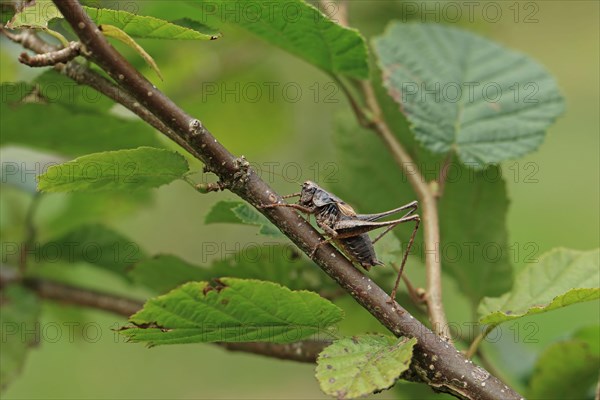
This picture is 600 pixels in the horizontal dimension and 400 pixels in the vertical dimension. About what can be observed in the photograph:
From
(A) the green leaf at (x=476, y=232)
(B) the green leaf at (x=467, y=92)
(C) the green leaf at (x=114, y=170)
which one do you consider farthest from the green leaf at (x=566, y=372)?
(C) the green leaf at (x=114, y=170)

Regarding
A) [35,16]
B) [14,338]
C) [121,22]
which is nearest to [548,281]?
[121,22]

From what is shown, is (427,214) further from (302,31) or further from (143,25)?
(143,25)

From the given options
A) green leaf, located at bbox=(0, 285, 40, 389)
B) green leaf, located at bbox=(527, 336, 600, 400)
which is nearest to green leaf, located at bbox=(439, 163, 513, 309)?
green leaf, located at bbox=(527, 336, 600, 400)

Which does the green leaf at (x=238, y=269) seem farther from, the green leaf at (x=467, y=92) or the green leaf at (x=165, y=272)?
the green leaf at (x=467, y=92)

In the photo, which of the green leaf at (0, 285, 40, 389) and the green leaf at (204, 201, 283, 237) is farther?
the green leaf at (0, 285, 40, 389)

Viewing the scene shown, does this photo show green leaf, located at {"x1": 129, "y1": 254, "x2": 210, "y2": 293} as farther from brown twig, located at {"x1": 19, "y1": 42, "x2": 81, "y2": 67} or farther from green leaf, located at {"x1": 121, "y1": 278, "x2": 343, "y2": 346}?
brown twig, located at {"x1": 19, "y1": 42, "x2": 81, "y2": 67}

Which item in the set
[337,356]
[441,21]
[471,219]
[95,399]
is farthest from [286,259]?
[95,399]

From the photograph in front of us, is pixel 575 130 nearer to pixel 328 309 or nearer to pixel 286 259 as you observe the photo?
pixel 286 259
